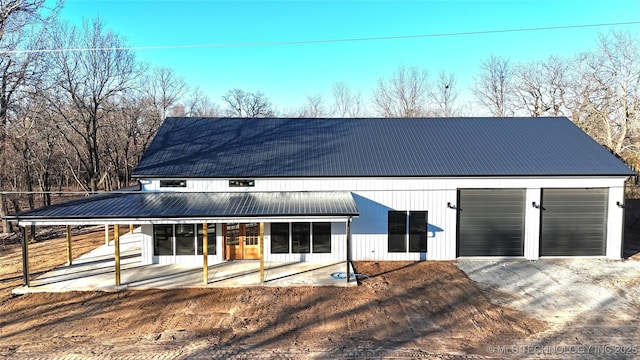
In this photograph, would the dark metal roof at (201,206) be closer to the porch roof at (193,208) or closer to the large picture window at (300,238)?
the porch roof at (193,208)

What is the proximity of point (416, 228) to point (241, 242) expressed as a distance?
21.3 ft

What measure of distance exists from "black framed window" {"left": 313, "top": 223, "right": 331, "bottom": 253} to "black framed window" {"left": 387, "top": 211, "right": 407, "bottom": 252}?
2222 millimetres

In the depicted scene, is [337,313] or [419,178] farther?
[419,178]

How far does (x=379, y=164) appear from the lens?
1376 cm

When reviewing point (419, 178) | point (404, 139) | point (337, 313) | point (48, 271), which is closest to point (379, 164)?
point (419, 178)

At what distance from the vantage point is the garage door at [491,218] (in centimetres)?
1332

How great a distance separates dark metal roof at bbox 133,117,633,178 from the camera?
44.0ft

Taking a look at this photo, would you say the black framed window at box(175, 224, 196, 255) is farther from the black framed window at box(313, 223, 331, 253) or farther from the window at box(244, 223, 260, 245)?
the black framed window at box(313, 223, 331, 253)

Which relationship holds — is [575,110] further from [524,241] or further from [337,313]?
[337,313]

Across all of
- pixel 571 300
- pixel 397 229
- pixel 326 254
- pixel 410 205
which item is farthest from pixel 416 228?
pixel 571 300

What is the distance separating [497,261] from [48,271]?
15.7 m

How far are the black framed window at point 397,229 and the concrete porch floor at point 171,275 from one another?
2075 mm

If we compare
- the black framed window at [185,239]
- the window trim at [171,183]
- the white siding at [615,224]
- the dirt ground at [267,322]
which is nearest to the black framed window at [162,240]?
the black framed window at [185,239]

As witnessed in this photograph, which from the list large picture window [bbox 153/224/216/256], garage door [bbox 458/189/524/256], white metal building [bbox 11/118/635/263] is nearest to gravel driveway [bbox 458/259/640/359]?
garage door [bbox 458/189/524/256]
